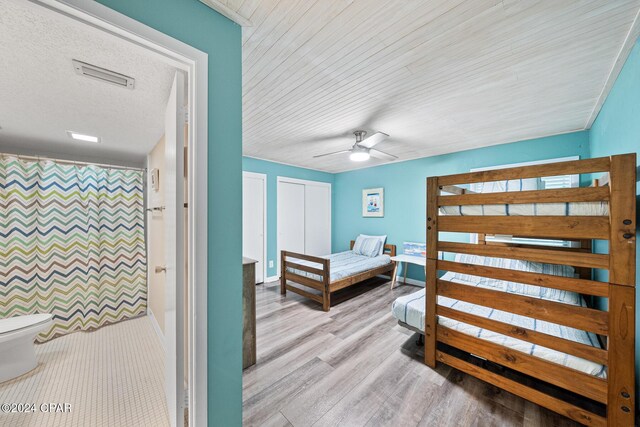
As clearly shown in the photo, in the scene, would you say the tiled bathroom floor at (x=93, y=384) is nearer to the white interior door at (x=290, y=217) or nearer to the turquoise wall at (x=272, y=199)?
the turquoise wall at (x=272, y=199)

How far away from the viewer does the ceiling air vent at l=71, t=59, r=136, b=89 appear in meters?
1.28

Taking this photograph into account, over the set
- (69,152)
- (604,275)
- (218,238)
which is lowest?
(604,275)

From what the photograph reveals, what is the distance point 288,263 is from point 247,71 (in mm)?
2777

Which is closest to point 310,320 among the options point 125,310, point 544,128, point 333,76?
point 125,310

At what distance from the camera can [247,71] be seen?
5.47ft

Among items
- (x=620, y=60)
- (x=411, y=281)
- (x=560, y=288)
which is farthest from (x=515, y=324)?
(x=411, y=281)

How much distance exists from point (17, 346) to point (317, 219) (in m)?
4.33

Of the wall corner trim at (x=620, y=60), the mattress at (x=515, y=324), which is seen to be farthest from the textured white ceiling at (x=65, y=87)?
the mattress at (x=515, y=324)

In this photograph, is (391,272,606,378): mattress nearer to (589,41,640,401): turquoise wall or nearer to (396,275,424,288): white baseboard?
(589,41,640,401): turquoise wall

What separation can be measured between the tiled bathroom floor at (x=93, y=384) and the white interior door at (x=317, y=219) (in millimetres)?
3213

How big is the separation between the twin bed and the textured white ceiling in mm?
2282

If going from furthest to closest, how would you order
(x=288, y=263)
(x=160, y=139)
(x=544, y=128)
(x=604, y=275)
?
(x=288, y=263)
(x=544, y=128)
(x=160, y=139)
(x=604, y=275)

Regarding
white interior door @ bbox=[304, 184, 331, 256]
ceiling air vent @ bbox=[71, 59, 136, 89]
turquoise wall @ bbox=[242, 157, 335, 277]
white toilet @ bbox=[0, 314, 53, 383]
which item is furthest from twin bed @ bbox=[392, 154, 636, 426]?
white toilet @ bbox=[0, 314, 53, 383]

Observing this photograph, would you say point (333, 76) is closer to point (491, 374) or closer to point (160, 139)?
point (160, 139)
